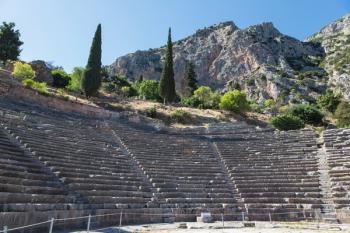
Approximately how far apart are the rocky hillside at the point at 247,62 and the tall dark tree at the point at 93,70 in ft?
112

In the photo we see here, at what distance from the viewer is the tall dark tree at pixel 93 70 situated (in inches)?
1398

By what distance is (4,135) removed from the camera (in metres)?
15.0

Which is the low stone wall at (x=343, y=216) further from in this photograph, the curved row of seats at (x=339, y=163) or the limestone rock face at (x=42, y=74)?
the limestone rock face at (x=42, y=74)

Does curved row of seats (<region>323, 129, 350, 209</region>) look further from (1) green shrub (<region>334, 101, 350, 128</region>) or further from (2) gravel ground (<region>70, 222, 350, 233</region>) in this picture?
(1) green shrub (<region>334, 101, 350, 128</region>)

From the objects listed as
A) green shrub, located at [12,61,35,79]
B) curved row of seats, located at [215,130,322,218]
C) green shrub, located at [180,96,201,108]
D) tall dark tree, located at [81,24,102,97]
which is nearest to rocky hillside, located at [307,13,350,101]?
green shrub, located at [180,96,201,108]

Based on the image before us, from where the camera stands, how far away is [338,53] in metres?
82.1

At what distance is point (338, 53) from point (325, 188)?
241ft

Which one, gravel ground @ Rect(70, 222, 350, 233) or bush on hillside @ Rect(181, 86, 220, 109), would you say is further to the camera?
bush on hillside @ Rect(181, 86, 220, 109)

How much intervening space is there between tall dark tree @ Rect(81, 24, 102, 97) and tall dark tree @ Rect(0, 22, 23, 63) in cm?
960

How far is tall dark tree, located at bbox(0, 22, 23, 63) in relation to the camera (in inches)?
1614

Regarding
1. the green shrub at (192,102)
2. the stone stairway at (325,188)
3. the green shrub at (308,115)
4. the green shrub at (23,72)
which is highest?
the green shrub at (23,72)

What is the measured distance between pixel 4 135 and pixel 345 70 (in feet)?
219

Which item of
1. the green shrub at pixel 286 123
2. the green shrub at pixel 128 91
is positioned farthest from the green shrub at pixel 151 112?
the green shrub at pixel 128 91

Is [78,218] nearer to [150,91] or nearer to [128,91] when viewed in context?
[150,91]
